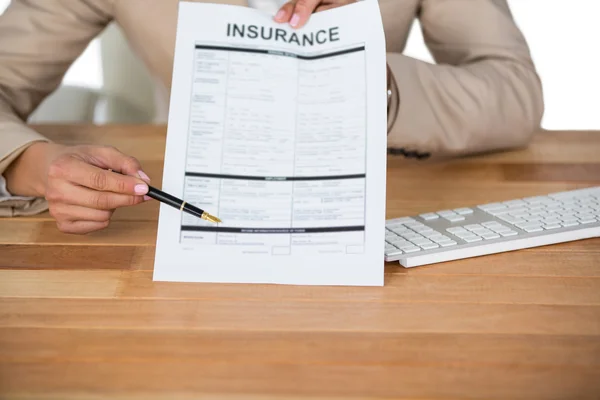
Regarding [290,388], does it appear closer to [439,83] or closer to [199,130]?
[199,130]

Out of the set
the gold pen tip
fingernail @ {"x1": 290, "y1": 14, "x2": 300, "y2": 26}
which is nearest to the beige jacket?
fingernail @ {"x1": 290, "y1": 14, "x2": 300, "y2": 26}

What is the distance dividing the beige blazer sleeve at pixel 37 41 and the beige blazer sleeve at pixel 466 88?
0.53m

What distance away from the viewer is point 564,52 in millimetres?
3057

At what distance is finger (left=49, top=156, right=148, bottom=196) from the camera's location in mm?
860

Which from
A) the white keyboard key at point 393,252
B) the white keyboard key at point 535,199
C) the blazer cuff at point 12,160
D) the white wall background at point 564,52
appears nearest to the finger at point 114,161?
the blazer cuff at point 12,160

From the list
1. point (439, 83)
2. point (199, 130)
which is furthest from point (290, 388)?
point (439, 83)

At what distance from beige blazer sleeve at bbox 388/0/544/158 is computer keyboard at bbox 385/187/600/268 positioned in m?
0.20

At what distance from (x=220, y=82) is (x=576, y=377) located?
1.71ft

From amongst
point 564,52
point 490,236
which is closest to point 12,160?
point 490,236

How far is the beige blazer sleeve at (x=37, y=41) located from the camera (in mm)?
1212

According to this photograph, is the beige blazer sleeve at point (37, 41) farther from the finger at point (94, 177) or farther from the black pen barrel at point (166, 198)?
the black pen barrel at point (166, 198)

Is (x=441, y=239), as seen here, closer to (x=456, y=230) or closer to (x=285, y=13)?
(x=456, y=230)

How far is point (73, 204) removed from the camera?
0.92m

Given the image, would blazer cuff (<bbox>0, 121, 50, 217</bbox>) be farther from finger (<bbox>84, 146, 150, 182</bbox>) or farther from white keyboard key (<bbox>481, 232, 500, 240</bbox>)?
white keyboard key (<bbox>481, 232, 500, 240</bbox>)
